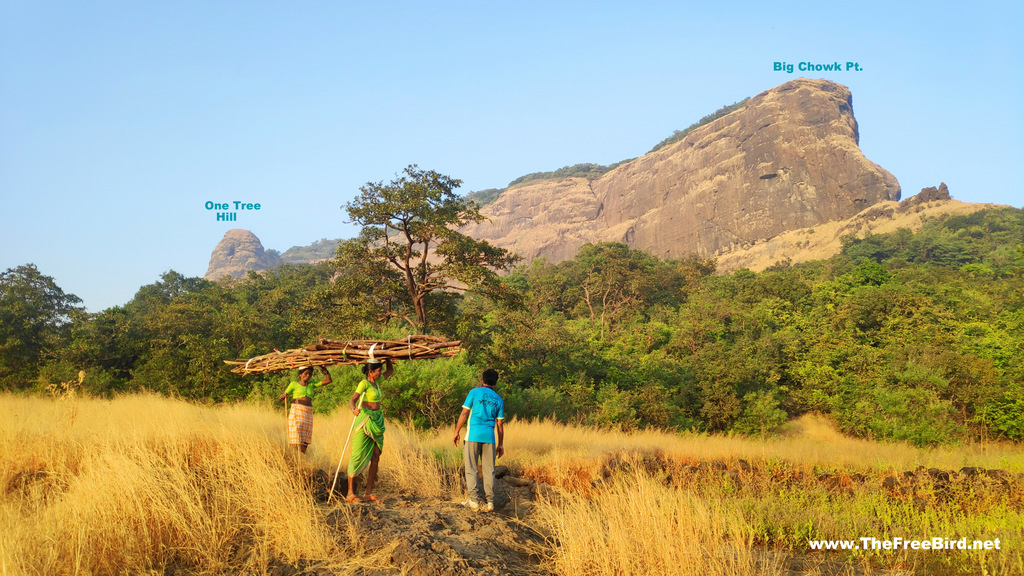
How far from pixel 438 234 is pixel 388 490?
1064 centimetres

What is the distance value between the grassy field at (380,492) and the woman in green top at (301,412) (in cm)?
25

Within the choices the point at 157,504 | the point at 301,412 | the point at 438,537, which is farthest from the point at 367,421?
the point at 157,504

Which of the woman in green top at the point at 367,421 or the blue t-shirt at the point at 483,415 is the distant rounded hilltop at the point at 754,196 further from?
the blue t-shirt at the point at 483,415

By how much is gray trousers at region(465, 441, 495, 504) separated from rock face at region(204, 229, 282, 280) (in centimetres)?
17395

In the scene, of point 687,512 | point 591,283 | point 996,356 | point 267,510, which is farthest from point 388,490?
point 591,283

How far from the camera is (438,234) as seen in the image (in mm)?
17500

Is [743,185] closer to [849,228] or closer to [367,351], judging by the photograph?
[849,228]

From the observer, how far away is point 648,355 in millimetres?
30000

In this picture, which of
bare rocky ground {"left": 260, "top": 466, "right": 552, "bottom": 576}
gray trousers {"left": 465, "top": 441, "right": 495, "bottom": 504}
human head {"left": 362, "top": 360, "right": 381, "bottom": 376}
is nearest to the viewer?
bare rocky ground {"left": 260, "top": 466, "right": 552, "bottom": 576}

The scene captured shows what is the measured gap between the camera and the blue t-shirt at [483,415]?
7027 millimetres

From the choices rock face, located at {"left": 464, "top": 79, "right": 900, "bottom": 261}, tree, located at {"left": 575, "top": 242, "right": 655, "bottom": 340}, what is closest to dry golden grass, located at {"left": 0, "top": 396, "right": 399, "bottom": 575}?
tree, located at {"left": 575, "top": 242, "right": 655, "bottom": 340}

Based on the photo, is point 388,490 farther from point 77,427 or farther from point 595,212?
point 595,212

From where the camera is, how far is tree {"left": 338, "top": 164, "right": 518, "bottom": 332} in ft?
57.4

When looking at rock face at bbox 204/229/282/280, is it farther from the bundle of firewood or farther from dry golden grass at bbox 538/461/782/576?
dry golden grass at bbox 538/461/782/576
